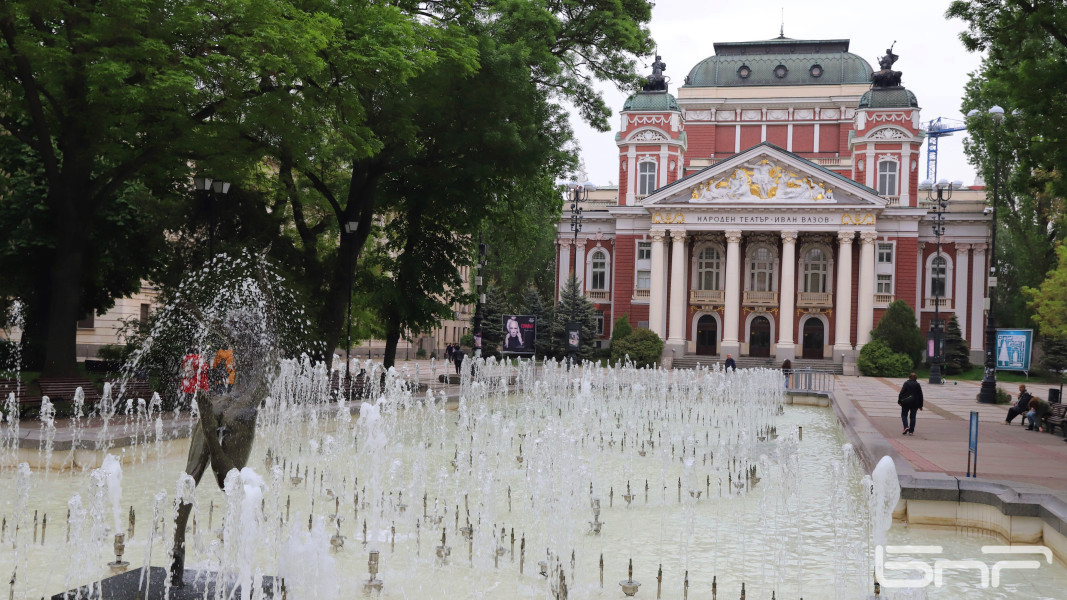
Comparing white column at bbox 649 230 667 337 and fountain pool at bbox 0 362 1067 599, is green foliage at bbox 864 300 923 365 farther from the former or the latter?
fountain pool at bbox 0 362 1067 599

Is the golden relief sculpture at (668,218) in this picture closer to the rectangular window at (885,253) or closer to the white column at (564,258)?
the white column at (564,258)

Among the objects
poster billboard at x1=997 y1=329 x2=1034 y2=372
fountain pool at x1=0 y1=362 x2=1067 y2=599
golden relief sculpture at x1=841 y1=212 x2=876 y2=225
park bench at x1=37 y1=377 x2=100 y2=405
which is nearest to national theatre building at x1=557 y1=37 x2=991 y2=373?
golden relief sculpture at x1=841 y1=212 x2=876 y2=225

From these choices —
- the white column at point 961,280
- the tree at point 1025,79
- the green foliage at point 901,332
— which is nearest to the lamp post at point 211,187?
the tree at point 1025,79

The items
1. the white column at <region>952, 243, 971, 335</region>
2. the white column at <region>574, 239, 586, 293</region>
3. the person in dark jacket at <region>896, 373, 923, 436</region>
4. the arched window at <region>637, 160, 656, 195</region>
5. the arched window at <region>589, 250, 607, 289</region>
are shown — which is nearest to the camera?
the person in dark jacket at <region>896, 373, 923, 436</region>

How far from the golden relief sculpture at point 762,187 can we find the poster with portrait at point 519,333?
2305cm

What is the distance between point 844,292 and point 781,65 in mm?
18328

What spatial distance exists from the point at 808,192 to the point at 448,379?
3057 centimetres

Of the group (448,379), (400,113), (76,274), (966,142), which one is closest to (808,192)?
(966,142)

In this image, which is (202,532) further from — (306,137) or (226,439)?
(306,137)

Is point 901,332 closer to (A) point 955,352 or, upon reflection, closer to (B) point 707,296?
(A) point 955,352

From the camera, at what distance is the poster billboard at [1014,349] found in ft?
63.6

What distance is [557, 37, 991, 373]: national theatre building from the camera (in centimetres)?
5391

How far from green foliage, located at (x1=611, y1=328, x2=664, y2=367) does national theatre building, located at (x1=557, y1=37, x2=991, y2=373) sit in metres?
1.84

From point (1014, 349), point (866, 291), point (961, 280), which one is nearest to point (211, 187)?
point (1014, 349)
